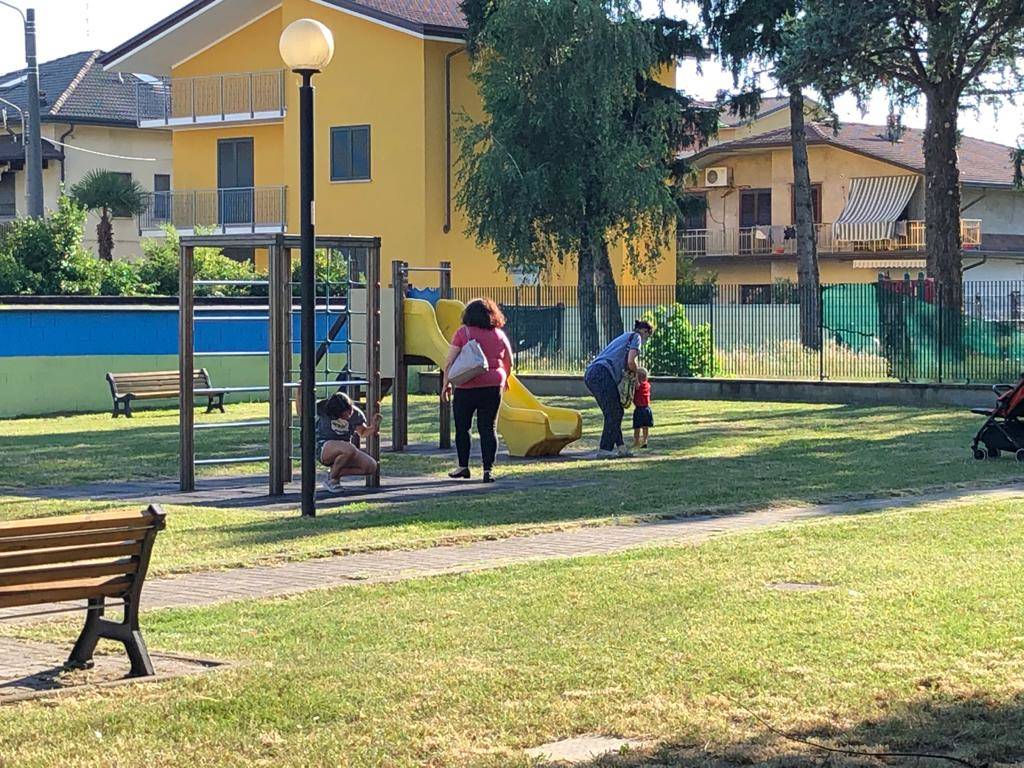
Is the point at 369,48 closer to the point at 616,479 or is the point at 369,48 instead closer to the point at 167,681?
the point at 616,479

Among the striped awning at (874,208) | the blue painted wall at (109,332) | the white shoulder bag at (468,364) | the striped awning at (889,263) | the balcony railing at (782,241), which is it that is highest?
the striped awning at (874,208)

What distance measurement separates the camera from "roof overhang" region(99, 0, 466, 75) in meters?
45.3

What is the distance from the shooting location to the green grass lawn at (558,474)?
1343cm

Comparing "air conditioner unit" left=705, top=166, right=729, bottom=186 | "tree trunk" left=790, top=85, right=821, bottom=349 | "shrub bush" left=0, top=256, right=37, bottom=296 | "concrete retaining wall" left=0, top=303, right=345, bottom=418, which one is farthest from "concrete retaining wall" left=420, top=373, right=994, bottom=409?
"air conditioner unit" left=705, top=166, right=729, bottom=186

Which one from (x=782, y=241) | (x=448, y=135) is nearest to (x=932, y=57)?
(x=448, y=135)

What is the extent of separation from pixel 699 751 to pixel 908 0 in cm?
3048

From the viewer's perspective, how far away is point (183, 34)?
1944 inches

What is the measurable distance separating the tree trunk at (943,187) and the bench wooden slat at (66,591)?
29428 mm

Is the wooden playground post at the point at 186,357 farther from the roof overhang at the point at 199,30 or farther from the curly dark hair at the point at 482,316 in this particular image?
the roof overhang at the point at 199,30

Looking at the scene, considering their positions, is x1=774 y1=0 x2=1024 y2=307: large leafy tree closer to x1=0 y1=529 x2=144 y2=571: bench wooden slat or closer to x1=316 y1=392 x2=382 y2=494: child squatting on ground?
x1=316 y1=392 x2=382 y2=494: child squatting on ground

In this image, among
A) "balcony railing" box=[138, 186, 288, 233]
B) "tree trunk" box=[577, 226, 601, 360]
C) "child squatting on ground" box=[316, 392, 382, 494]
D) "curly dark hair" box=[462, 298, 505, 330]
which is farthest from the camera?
"balcony railing" box=[138, 186, 288, 233]

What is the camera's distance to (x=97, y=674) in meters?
8.23

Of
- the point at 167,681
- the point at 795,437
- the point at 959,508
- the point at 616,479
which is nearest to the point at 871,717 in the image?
the point at 167,681

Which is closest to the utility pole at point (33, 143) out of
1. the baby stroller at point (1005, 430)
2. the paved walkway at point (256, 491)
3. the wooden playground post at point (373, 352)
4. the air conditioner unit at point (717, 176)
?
the paved walkway at point (256, 491)
